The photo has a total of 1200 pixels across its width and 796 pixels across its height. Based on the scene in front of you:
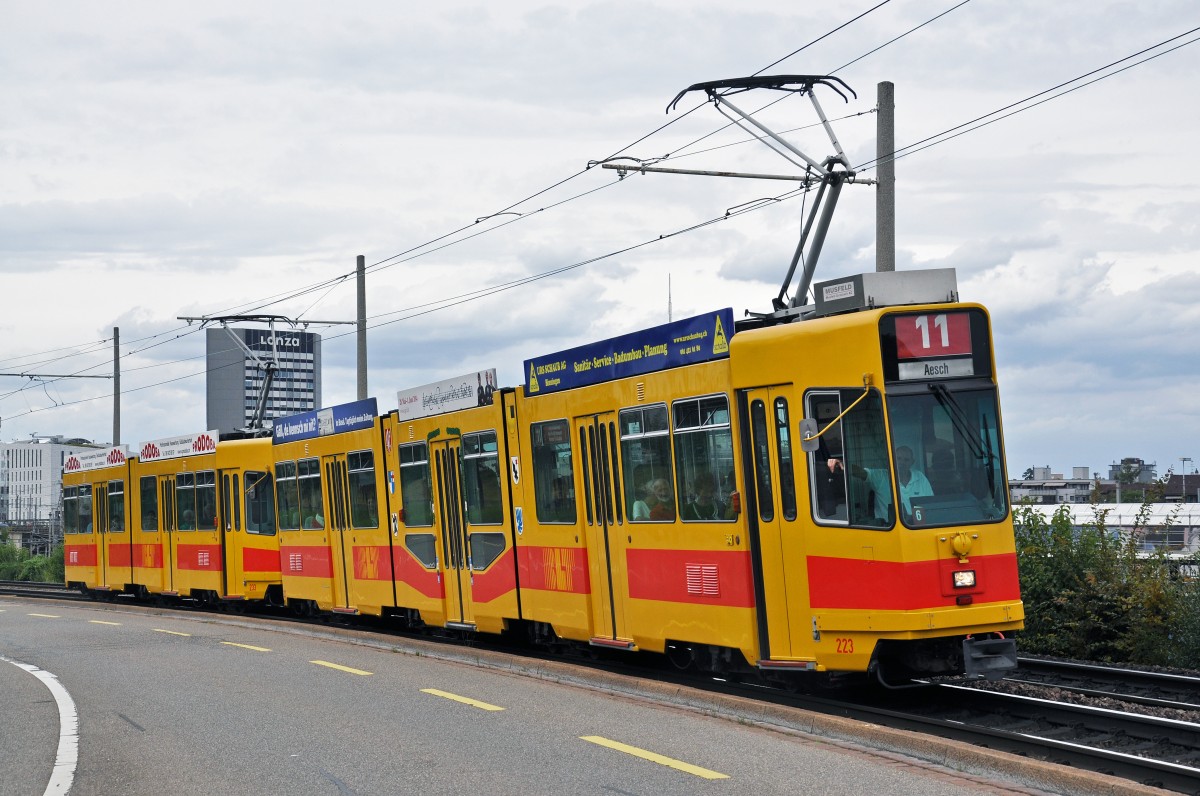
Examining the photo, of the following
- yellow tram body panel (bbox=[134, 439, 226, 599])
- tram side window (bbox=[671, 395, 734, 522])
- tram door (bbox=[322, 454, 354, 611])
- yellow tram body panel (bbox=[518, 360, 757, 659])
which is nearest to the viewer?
tram side window (bbox=[671, 395, 734, 522])

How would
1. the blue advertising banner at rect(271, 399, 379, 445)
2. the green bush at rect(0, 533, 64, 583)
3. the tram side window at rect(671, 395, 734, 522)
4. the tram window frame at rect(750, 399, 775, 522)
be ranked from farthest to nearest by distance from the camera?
1. the green bush at rect(0, 533, 64, 583)
2. the blue advertising banner at rect(271, 399, 379, 445)
3. the tram side window at rect(671, 395, 734, 522)
4. the tram window frame at rect(750, 399, 775, 522)

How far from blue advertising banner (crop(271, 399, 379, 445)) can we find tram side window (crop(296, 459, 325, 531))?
1.63 ft

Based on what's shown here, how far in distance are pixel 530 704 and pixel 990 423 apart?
4459mm

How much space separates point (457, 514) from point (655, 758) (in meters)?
9.22

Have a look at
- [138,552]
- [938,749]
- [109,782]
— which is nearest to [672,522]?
[938,749]

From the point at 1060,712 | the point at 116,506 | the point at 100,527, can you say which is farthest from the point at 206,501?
the point at 1060,712

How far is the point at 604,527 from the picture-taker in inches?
589

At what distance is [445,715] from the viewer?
12.1m

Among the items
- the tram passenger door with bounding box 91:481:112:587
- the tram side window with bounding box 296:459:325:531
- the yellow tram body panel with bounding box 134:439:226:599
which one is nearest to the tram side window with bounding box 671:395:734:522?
the tram side window with bounding box 296:459:325:531

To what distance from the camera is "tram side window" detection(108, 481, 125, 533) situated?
112 ft

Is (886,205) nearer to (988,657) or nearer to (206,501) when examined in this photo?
(988,657)

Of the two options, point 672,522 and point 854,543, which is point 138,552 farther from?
point 854,543

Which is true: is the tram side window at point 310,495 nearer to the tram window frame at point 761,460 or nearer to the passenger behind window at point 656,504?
the passenger behind window at point 656,504

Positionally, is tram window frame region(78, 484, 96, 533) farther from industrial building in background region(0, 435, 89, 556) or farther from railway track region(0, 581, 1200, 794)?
industrial building in background region(0, 435, 89, 556)
